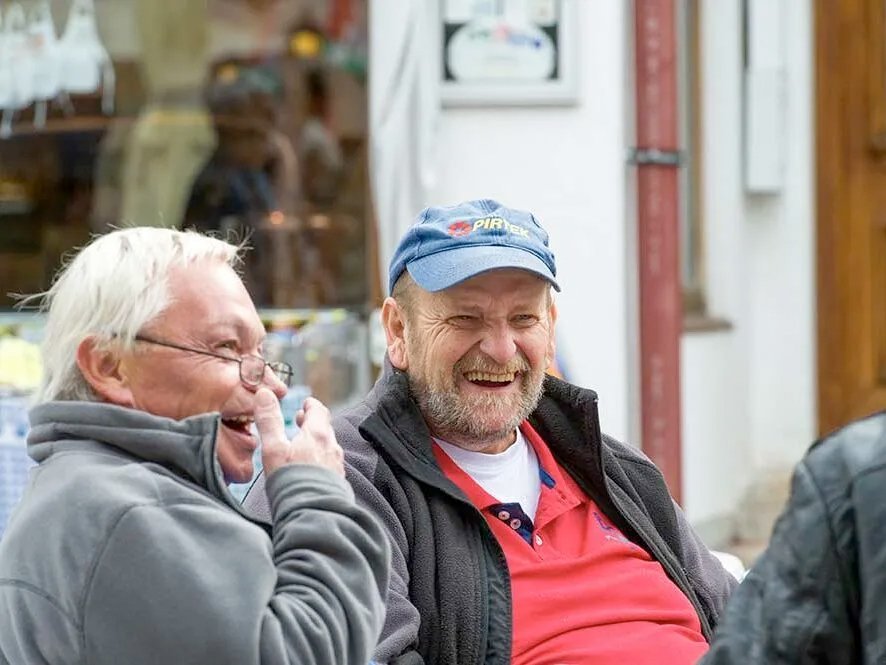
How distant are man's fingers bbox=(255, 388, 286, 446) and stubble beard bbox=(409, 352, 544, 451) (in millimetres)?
727

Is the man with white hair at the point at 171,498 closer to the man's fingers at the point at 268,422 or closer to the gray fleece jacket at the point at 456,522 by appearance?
the man's fingers at the point at 268,422

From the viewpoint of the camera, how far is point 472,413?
310 centimetres

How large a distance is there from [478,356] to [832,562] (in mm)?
1468

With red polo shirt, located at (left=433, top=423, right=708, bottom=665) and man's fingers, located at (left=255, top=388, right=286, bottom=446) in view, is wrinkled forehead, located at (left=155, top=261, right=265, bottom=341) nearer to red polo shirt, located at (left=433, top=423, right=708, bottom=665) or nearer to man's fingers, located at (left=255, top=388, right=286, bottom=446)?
man's fingers, located at (left=255, top=388, right=286, bottom=446)

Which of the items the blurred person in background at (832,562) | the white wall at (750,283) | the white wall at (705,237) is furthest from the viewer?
the white wall at (750,283)

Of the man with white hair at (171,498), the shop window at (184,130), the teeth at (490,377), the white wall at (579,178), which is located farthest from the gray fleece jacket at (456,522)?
the shop window at (184,130)

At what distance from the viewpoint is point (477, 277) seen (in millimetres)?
3100

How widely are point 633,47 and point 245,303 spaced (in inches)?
146

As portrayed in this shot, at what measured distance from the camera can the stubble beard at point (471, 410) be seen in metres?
3.11

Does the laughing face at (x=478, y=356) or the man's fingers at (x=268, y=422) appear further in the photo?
the laughing face at (x=478, y=356)

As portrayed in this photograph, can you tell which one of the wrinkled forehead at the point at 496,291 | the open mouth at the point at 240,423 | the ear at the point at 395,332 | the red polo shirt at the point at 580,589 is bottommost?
the red polo shirt at the point at 580,589

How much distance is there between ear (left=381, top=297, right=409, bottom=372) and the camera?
3.21 meters

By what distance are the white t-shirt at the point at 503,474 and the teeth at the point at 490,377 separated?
0.14m

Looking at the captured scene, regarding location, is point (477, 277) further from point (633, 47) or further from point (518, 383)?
point (633, 47)
